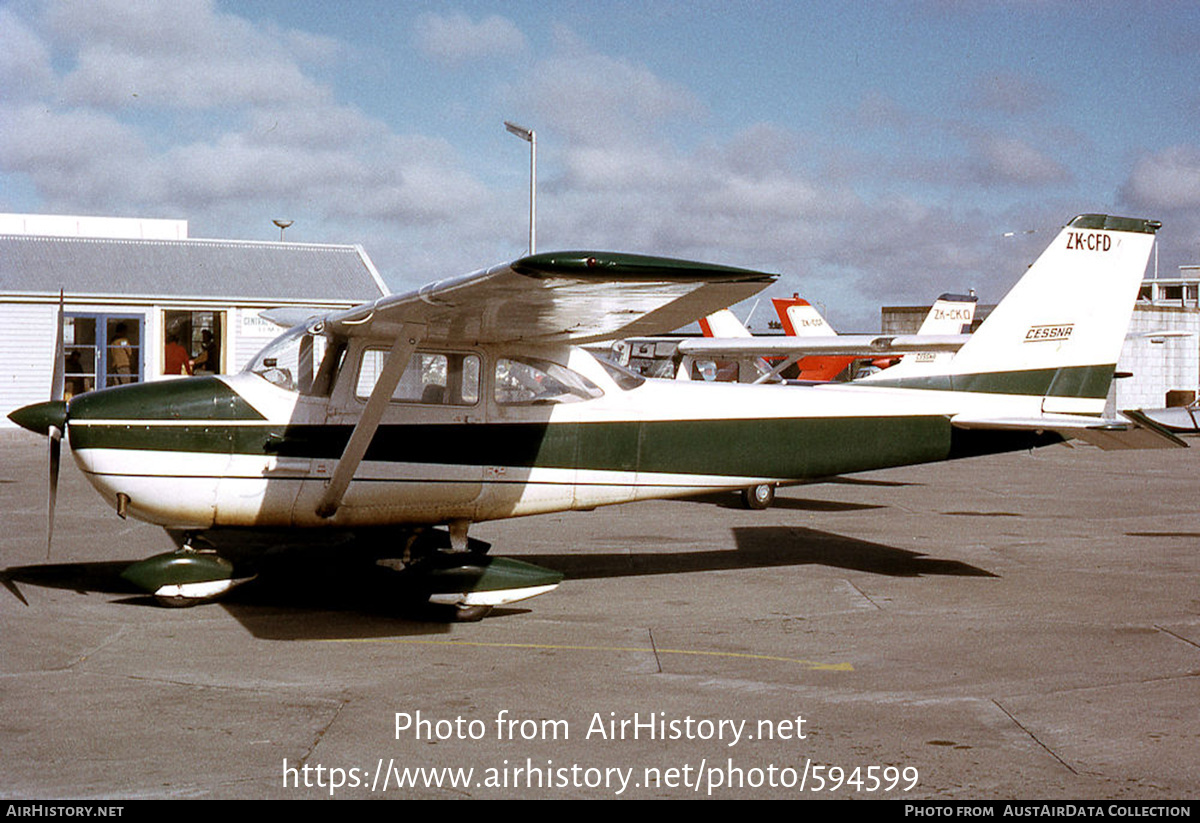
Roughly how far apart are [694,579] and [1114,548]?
169 inches

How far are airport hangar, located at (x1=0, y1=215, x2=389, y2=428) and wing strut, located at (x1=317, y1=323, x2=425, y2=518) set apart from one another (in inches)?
765

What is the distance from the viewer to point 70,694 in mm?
5352

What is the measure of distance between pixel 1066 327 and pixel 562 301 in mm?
4739

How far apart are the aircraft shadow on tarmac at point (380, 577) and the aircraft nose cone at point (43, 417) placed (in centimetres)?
125

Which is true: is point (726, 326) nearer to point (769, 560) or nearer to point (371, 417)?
point (769, 560)

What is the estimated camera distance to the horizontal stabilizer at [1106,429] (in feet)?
26.4

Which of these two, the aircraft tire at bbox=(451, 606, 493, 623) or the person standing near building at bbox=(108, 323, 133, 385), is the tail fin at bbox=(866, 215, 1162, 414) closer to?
the aircraft tire at bbox=(451, 606, 493, 623)

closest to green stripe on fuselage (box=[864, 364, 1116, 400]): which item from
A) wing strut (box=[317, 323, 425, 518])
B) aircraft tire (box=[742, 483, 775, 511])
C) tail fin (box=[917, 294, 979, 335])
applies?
wing strut (box=[317, 323, 425, 518])

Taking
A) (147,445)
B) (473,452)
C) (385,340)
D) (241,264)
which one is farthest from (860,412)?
(241,264)

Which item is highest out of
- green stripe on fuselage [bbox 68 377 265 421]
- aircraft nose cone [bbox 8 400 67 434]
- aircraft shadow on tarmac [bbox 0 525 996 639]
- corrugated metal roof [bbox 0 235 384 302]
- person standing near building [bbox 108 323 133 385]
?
corrugated metal roof [bbox 0 235 384 302]

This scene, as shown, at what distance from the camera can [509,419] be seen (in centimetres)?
772

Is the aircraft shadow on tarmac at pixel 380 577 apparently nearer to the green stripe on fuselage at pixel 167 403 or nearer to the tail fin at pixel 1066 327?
the green stripe on fuselage at pixel 167 403

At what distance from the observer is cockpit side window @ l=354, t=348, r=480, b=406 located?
7539 mm

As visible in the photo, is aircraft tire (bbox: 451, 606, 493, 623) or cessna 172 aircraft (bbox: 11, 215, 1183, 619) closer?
cessna 172 aircraft (bbox: 11, 215, 1183, 619)
